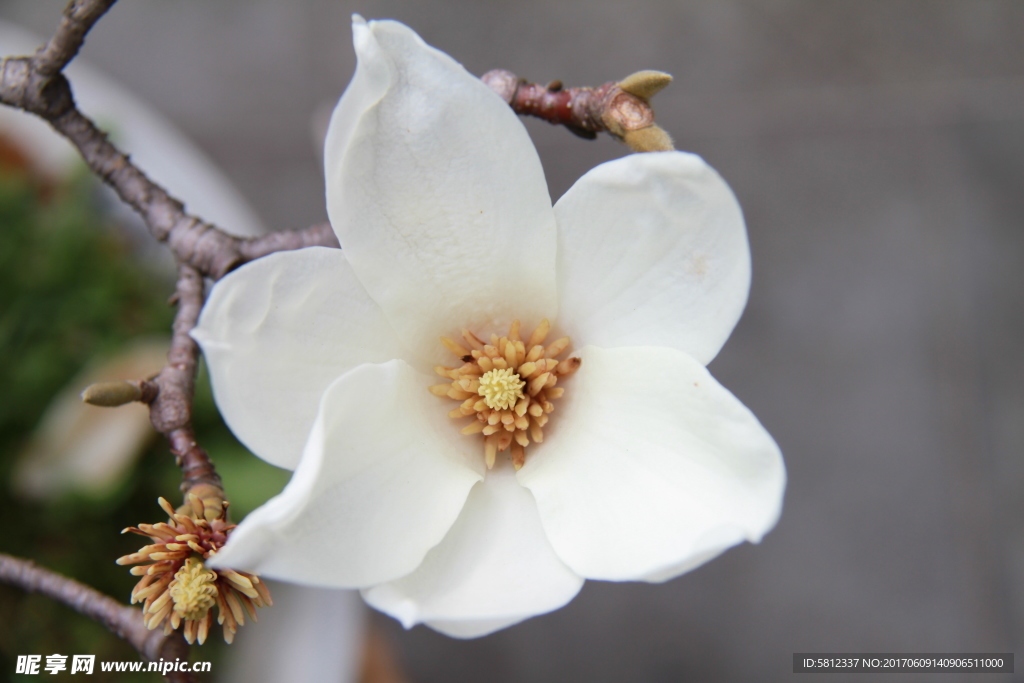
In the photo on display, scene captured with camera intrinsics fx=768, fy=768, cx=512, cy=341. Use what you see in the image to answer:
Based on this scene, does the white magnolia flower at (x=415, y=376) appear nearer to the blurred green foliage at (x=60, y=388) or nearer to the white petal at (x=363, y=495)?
the white petal at (x=363, y=495)

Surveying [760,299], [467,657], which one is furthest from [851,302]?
[467,657]

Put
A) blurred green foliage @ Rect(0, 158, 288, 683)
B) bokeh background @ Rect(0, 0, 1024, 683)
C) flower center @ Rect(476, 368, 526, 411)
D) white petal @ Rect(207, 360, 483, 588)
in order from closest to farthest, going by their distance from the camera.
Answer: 1. white petal @ Rect(207, 360, 483, 588)
2. flower center @ Rect(476, 368, 526, 411)
3. blurred green foliage @ Rect(0, 158, 288, 683)
4. bokeh background @ Rect(0, 0, 1024, 683)

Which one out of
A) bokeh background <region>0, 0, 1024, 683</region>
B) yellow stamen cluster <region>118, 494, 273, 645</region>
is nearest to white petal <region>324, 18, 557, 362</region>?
yellow stamen cluster <region>118, 494, 273, 645</region>

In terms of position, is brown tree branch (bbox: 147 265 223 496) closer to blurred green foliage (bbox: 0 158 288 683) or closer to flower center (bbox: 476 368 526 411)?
flower center (bbox: 476 368 526 411)

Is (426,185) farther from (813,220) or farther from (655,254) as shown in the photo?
(813,220)

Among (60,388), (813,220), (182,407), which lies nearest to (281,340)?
(182,407)
